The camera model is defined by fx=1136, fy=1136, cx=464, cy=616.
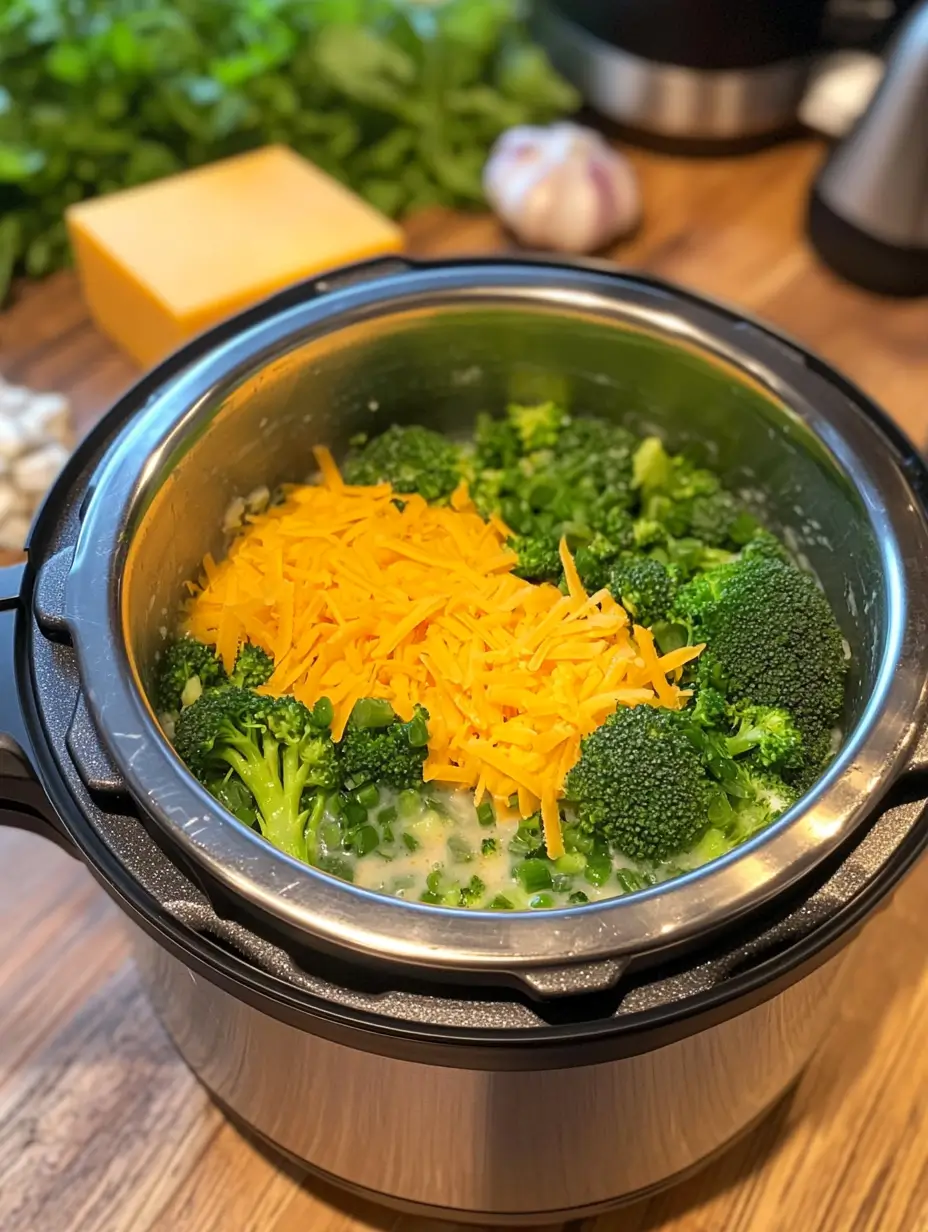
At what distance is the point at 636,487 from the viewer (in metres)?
1.18

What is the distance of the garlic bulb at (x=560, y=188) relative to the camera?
1792 mm

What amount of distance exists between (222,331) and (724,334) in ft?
1.55

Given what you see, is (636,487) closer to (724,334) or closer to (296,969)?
(724,334)

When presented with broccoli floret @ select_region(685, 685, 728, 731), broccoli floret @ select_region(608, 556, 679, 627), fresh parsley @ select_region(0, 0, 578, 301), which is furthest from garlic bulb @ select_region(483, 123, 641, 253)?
broccoli floret @ select_region(685, 685, 728, 731)

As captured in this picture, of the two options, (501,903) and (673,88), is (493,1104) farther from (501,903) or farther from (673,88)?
(673,88)

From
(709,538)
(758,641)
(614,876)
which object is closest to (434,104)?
(709,538)

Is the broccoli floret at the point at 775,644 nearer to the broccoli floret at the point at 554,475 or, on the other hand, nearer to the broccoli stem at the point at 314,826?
the broccoli floret at the point at 554,475

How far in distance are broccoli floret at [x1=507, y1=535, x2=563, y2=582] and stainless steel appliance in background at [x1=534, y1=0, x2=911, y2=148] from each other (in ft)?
3.98

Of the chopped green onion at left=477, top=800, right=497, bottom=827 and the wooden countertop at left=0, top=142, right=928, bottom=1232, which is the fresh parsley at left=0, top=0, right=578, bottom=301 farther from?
the chopped green onion at left=477, top=800, right=497, bottom=827

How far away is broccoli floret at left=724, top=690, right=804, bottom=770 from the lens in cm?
94

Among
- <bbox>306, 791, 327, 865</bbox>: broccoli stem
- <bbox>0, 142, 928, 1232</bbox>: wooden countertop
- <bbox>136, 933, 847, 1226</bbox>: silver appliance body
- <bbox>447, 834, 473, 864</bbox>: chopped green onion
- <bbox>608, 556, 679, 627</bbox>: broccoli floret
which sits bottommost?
<bbox>0, 142, 928, 1232</bbox>: wooden countertop

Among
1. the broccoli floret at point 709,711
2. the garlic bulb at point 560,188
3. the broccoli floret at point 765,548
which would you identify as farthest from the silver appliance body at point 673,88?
the broccoli floret at point 709,711

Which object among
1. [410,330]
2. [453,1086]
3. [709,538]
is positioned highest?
[410,330]

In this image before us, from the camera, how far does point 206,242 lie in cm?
161
